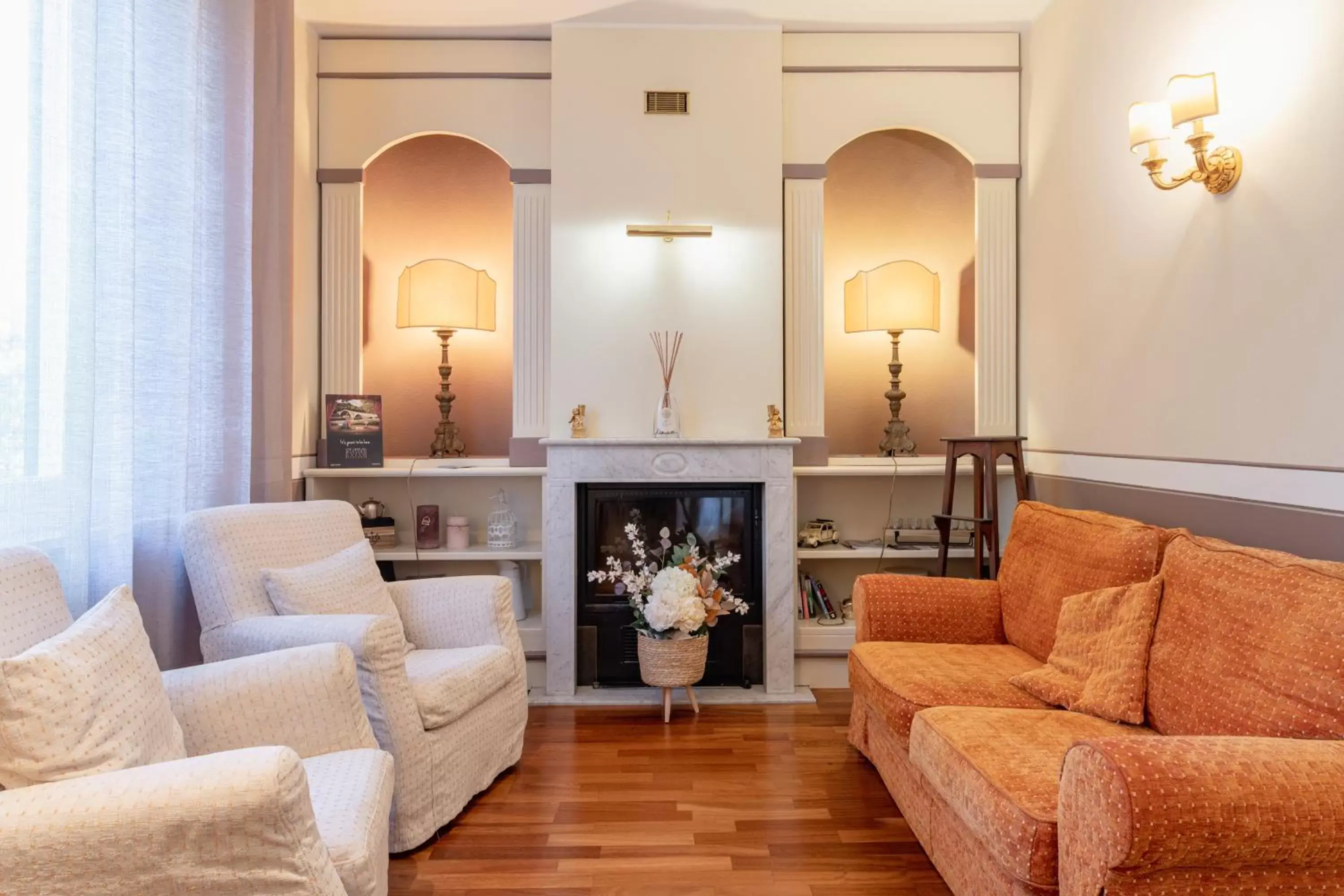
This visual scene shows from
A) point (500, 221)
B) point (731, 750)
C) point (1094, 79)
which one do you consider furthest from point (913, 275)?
point (731, 750)

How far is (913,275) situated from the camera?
4285 millimetres

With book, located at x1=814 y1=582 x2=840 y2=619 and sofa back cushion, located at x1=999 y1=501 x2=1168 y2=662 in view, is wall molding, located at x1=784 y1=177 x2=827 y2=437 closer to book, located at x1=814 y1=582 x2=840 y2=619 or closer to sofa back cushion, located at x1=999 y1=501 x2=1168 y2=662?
book, located at x1=814 y1=582 x2=840 y2=619

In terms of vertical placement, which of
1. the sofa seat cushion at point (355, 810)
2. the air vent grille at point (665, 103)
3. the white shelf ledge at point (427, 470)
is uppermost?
the air vent grille at point (665, 103)

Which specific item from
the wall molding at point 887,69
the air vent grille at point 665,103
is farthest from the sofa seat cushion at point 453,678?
the wall molding at point 887,69

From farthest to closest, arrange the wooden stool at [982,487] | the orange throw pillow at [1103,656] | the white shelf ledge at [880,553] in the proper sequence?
the white shelf ledge at [880,553]
the wooden stool at [982,487]
the orange throw pillow at [1103,656]

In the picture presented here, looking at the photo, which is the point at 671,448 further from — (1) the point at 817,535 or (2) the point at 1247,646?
(2) the point at 1247,646

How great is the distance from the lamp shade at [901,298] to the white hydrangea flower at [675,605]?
162 centimetres

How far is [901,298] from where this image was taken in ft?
14.0

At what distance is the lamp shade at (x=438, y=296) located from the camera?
420cm

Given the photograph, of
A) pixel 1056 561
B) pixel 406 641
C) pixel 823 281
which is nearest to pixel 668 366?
pixel 823 281

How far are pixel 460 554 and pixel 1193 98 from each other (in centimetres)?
326

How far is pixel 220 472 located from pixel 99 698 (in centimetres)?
148

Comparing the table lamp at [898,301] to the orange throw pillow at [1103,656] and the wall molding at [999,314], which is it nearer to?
the wall molding at [999,314]

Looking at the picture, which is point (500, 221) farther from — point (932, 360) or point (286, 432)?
point (932, 360)
